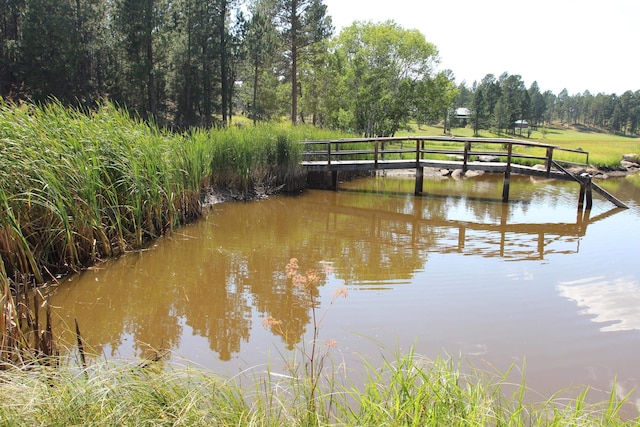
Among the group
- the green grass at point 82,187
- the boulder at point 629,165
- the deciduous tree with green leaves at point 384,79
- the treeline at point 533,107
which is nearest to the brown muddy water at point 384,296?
the green grass at point 82,187

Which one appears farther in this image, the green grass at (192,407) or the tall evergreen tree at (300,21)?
the tall evergreen tree at (300,21)

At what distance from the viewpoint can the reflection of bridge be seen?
9.61 metres

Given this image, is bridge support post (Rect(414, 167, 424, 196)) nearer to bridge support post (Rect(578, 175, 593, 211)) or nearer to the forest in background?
bridge support post (Rect(578, 175, 593, 211))

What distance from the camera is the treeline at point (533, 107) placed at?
71562 mm

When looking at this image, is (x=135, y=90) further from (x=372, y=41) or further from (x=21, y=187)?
(x=21, y=187)

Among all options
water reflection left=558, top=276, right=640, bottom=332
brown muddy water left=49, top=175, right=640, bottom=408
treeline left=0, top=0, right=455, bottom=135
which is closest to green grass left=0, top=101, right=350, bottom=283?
brown muddy water left=49, top=175, right=640, bottom=408

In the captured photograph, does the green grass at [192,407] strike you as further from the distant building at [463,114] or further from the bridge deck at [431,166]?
the distant building at [463,114]

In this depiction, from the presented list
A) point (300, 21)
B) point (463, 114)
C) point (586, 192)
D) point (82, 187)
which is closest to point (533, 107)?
point (463, 114)

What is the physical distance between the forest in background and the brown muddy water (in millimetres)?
22169

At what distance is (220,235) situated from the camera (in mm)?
9922

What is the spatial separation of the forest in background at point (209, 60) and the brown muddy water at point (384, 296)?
72.7 feet

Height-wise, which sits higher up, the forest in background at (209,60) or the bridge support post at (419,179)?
the forest in background at (209,60)

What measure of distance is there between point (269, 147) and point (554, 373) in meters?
11.3

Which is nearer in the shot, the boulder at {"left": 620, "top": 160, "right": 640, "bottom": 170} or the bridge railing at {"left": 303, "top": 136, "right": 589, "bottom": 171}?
the bridge railing at {"left": 303, "top": 136, "right": 589, "bottom": 171}
